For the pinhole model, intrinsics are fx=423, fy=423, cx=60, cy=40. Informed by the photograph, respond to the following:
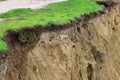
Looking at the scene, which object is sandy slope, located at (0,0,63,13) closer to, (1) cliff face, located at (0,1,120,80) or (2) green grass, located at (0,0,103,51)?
(2) green grass, located at (0,0,103,51)

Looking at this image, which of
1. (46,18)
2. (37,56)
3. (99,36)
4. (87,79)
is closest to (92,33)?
(99,36)

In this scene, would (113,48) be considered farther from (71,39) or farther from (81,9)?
(71,39)

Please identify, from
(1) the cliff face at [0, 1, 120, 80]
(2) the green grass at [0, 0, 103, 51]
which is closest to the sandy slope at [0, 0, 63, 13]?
(2) the green grass at [0, 0, 103, 51]

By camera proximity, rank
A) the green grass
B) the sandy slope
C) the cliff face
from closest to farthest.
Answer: the cliff face
the green grass
the sandy slope

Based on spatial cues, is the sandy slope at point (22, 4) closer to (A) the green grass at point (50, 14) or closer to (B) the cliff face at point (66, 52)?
(A) the green grass at point (50, 14)

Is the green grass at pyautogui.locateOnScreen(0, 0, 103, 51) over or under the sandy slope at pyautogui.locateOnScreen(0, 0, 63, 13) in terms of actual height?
over

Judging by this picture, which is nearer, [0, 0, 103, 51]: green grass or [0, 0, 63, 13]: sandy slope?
[0, 0, 103, 51]: green grass

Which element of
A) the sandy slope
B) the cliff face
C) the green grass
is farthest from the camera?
the sandy slope
